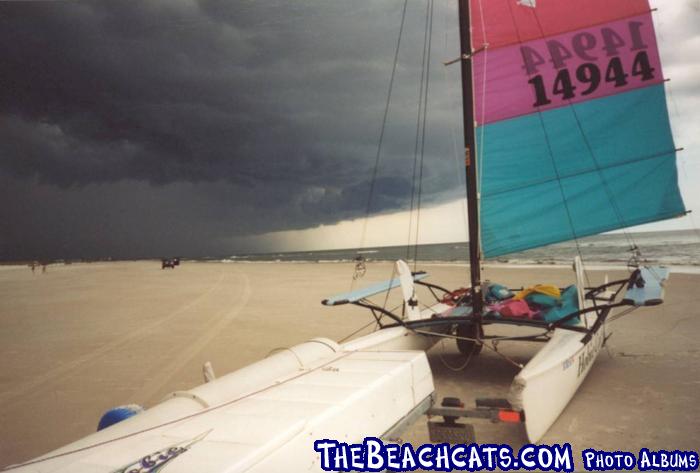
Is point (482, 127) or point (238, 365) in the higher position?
point (482, 127)

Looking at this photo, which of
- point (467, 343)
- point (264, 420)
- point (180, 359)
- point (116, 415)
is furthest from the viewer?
point (180, 359)

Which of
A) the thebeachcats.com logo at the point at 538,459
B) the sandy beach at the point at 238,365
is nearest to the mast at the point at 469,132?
the sandy beach at the point at 238,365

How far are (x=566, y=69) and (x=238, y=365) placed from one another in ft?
21.2

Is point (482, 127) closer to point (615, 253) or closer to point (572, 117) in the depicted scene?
point (572, 117)

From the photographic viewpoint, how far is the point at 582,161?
6.16 m

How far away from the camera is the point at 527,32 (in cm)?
605

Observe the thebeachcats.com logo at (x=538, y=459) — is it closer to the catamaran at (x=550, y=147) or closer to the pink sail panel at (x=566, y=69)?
the catamaran at (x=550, y=147)

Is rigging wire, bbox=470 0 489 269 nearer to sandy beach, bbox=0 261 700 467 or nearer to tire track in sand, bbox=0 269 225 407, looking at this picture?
sandy beach, bbox=0 261 700 467

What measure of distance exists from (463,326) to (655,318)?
5.34 m

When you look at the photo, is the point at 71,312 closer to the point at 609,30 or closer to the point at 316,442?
the point at 316,442

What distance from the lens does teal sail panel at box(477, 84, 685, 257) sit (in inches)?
240

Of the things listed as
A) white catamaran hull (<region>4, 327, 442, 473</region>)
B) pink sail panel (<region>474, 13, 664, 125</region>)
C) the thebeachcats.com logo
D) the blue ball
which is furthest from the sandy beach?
pink sail panel (<region>474, 13, 664, 125</region>)

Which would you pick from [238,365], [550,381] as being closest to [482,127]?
[550,381]

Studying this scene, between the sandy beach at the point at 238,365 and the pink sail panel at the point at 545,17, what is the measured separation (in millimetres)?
4730
